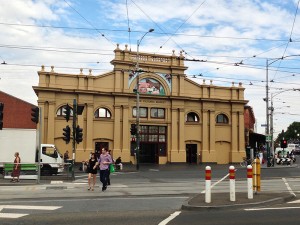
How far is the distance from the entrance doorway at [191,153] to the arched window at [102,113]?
34.2 feet

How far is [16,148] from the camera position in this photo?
89.7ft

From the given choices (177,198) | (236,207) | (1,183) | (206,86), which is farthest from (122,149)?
(236,207)

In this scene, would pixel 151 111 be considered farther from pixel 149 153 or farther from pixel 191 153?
pixel 191 153

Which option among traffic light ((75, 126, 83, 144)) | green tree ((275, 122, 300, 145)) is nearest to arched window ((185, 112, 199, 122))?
traffic light ((75, 126, 83, 144))

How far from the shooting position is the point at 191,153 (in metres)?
50.0

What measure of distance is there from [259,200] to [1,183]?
1371 centimetres

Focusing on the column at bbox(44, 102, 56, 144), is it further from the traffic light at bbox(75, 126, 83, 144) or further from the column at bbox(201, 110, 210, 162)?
the traffic light at bbox(75, 126, 83, 144)

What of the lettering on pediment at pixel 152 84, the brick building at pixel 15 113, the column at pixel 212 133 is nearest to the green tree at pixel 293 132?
the column at pixel 212 133

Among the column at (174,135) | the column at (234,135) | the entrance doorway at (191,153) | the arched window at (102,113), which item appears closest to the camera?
the arched window at (102,113)

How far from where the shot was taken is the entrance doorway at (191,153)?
49.8m

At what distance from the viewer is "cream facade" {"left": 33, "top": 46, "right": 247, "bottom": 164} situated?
44.5 m

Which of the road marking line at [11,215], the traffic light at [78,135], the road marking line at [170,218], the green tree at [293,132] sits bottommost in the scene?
the road marking line at [11,215]

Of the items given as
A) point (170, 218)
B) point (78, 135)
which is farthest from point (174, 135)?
point (170, 218)

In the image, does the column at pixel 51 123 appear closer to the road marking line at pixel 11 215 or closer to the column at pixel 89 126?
the column at pixel 89 126
